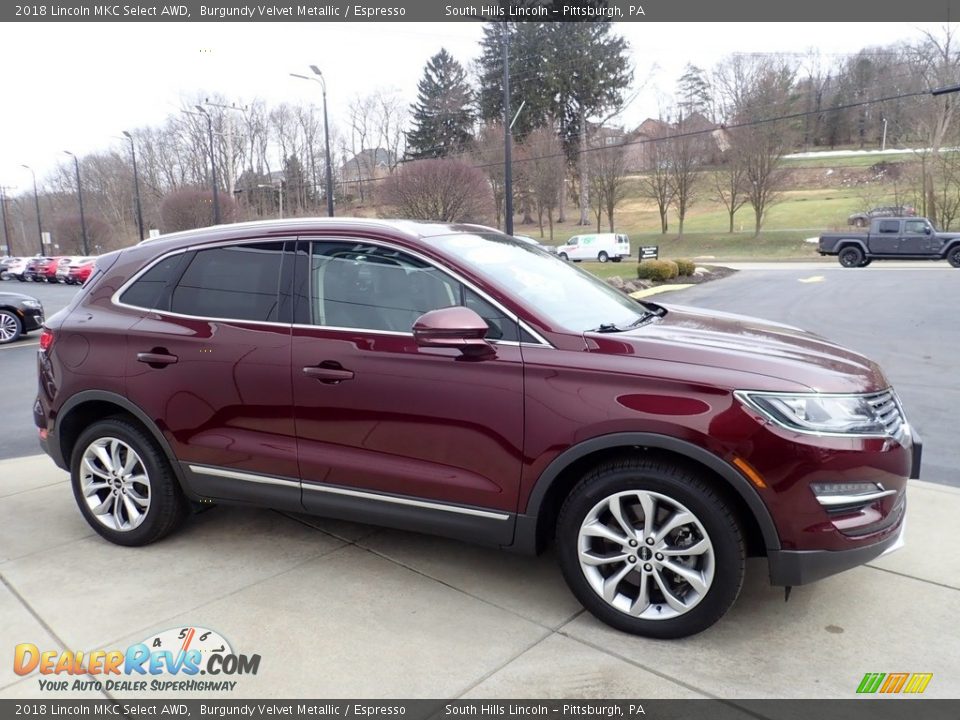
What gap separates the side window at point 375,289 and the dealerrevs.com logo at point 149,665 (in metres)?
1.54

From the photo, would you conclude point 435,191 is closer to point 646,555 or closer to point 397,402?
point 397,402

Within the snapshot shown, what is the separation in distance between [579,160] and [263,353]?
199ft

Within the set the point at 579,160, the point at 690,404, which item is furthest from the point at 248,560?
the point at 579,160

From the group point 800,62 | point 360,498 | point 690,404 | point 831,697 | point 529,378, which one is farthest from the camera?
point 800,62

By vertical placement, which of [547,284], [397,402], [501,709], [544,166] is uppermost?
[544,166]

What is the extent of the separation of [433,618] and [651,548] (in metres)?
1.04

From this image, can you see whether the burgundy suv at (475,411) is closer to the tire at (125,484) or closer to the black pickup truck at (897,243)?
the tire at (125,484)

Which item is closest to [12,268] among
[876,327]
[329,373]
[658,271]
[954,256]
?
[658,271]

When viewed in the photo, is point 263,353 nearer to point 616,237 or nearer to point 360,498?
point 360,498

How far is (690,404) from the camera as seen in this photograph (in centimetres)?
279

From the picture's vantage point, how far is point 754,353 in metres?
2.97

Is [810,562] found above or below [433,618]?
above

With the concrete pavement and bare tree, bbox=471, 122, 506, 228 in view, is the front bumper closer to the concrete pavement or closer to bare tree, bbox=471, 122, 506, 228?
the concrete pavement

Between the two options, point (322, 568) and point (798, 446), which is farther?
point (322, 568)
